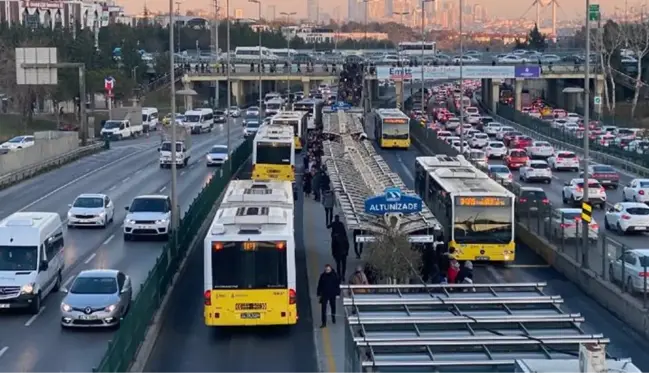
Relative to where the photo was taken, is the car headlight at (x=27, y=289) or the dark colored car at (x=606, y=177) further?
the dark colored car at (x=606, y=177)

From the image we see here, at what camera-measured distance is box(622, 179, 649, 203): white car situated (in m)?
44.9

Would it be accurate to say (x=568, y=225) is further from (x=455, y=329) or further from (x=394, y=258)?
(x=455, y=329)

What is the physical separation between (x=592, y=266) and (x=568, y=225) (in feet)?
11.2

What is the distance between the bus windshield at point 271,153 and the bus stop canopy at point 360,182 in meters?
1.77

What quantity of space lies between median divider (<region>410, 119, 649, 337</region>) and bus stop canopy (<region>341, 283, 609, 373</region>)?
10.5 m

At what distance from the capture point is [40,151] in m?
62.0

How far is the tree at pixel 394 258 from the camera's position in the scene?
23.3 m

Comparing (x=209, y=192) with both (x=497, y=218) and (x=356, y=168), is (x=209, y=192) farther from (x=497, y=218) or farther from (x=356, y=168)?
(x=497, y=218)

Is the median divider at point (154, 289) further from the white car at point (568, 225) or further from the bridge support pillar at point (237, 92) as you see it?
the bridge support pillar at point (237, 92)

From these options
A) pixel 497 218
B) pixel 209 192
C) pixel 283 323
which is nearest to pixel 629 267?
pixel 497 218

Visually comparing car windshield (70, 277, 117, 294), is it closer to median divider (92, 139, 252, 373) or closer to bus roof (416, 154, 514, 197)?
median divider (92, 139, 252, 373)

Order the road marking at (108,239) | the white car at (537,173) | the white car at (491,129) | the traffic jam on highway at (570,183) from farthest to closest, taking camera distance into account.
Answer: the white car at (491,129) < the white car at (537,173) < the road marking at (108,239) < the traffic jam on highway at (570,183)

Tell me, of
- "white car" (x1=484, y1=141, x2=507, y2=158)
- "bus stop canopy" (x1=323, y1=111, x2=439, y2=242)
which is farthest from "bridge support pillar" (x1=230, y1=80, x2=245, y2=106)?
"bus stop canopy" (x1=323, y1=111, x2=439, y2=242)

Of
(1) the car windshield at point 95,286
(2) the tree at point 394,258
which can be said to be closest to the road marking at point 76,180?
(1) the car windshield at point 95,286
